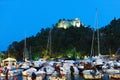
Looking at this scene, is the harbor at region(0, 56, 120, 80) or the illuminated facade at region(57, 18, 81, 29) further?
the illuminated facade at region(57, 18, 81, 29)

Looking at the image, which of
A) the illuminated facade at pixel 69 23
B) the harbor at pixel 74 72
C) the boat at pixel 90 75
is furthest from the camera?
the illuminated facade at pixel 69 23

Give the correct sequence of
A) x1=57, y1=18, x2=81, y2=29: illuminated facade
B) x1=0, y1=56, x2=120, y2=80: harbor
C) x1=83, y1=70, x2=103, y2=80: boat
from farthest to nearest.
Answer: x1=57, y1=18, x2=81, y2=29: illuminated facade
x1=0, y1=56, x2=120, y2=80: harbor
x1=83, y1=70, x2=103, y2=80: boat

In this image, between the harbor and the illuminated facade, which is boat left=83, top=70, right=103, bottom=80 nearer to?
the harbor

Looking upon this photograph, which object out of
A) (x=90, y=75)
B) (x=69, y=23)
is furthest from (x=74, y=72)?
(x=69, y=23)

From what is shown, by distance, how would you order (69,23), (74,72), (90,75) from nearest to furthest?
1. (90,75)
2. (74,72)
3. (69,23)

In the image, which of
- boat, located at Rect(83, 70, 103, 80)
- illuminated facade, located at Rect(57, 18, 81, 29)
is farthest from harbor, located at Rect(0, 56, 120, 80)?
illuminated facade, located at Rect(57, 18, 81, 29)

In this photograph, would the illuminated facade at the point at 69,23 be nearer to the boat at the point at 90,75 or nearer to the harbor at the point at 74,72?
the harbor at the point at 74,72

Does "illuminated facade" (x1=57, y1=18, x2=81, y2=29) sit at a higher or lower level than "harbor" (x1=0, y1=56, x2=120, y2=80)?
higher

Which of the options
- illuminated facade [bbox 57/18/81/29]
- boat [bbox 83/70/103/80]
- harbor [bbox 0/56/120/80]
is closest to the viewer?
boat [bbox 83/70/103/80]

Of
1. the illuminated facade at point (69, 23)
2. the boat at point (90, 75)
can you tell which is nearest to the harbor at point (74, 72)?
the boat at point (90, 75)

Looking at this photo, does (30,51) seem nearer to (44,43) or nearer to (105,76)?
(44,43)

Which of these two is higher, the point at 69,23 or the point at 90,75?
the point at 69,23

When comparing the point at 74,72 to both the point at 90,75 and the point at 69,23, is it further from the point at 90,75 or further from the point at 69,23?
the point at 69,23

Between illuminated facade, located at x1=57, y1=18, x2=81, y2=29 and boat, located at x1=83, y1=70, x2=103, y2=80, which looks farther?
illuminated facade, located at x1=57, y1=18, x2=81, y2=29
